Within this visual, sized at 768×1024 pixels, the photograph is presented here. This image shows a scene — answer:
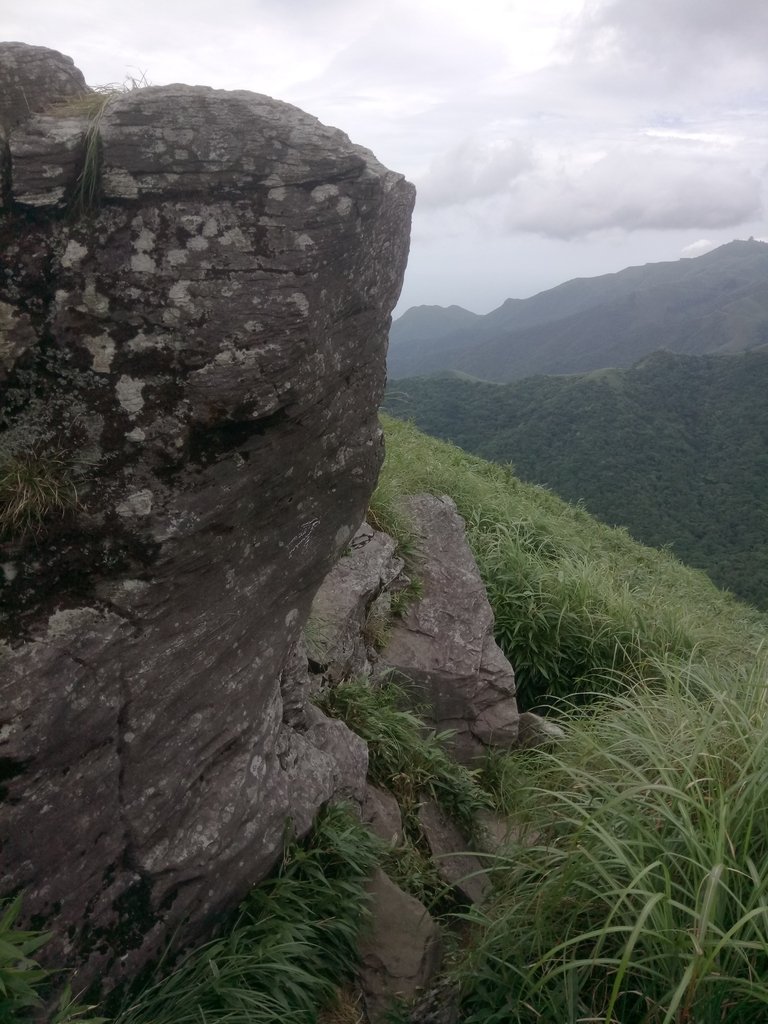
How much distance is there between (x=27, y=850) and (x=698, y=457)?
44445mm

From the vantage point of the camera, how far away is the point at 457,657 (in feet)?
20.1

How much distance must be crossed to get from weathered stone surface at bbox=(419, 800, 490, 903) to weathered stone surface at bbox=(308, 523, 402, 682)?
3.51 feet

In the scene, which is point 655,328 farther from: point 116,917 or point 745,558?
point 116,917

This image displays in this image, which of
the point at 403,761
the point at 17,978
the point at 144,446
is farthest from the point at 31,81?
the point at 403,761

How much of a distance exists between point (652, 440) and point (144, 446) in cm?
4181

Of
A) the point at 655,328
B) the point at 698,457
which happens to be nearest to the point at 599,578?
the point at 698,457

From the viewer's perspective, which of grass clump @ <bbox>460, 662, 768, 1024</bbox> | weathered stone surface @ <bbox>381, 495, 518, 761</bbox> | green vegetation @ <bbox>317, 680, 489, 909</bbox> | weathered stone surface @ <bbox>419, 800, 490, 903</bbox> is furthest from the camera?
weathered stone surface @ <bbox>381, 495, 518, 761</bbox>

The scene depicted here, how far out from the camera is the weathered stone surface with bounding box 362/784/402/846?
4.34 metres

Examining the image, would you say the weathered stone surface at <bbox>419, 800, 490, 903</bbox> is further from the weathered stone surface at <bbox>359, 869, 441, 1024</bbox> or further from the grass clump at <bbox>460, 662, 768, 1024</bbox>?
the grass clump at <bbox>460, 662, 768, 1024</bbox>

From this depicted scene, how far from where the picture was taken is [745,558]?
26.5 m

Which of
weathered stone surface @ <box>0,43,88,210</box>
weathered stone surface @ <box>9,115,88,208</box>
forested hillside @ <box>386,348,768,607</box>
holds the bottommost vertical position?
forested hillside @ <box>386,348,768,607</box>

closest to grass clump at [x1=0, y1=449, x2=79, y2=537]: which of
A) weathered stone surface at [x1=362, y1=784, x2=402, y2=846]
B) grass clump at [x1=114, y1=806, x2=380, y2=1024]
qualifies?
grass clump at [x1=114, y1=806, x2=380, y2=1024]

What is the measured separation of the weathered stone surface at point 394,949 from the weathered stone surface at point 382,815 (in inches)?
16.5

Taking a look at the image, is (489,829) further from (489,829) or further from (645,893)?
(645,893)
